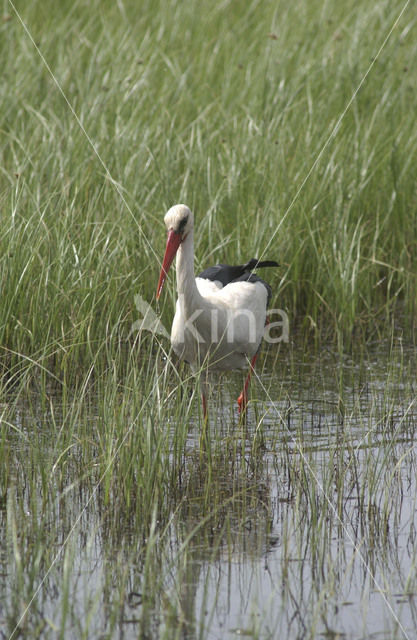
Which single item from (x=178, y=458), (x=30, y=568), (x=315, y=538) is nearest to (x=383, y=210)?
(x=178, y=458)

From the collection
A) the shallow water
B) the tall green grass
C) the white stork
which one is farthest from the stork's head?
the shallow water

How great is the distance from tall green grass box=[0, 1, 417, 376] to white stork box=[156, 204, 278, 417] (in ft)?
1.45

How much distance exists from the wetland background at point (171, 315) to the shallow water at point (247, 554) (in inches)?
0.5

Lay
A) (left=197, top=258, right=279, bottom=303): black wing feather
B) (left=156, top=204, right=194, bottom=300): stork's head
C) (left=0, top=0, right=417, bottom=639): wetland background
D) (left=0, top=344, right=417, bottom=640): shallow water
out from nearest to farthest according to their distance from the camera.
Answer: (left=0, top=344, right=417, bottom=640): shallow water < (left=0, top=0, right=417, bottom=639): wetland background < (left=156, top=204, right=194, bottom=300): stork's head < (left=197, top=258, right=279, bottom=303): black wing feather

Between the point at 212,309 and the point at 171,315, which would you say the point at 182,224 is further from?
the point at 171,315

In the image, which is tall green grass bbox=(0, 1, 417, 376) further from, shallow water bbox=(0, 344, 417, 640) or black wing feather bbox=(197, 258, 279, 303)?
shallow water bbox=(0, 344, 417, 640)

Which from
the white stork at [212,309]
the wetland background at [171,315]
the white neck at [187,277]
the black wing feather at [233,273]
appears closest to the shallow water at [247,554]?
the wetland background at [171,315]

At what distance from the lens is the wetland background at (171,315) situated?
12.5ft

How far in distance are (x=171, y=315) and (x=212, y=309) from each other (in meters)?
1.29

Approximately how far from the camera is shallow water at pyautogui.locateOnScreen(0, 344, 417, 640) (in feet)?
11.5

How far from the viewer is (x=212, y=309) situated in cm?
582

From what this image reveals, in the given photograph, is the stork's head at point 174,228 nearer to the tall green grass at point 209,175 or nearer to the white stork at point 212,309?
the white stork at point 212,309

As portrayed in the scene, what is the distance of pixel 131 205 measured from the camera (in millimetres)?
7191

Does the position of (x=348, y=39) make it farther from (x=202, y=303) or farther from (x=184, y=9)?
(x=202, y=303)
